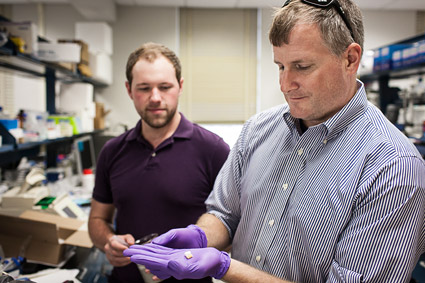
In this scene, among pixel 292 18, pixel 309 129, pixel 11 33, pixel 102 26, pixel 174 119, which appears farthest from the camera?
pixel 102 26

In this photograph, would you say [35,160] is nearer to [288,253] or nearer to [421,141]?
[288,253]

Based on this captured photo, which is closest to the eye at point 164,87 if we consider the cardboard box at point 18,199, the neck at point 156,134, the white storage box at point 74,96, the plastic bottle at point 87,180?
the neck at point 156,134

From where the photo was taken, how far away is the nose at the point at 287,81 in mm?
863

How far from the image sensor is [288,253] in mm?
871

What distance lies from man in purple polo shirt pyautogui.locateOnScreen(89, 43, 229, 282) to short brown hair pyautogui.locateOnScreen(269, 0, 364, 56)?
70 centimetres

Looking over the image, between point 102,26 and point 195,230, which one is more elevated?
point 102,26

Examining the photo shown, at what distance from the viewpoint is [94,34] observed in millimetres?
4129

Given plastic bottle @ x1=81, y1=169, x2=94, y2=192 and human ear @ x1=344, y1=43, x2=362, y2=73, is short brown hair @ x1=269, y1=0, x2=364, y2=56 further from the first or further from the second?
plastic bottle @ x1=81, y1=169, x2=94, y2=192

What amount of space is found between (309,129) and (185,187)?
0.64m

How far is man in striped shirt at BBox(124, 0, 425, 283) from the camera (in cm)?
73

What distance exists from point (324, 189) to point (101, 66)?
3.82m

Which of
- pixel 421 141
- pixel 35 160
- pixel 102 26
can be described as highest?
pixel 102 26

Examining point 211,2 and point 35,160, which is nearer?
point 35,160

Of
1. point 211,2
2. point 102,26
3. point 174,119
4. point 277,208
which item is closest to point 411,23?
point 211,2
